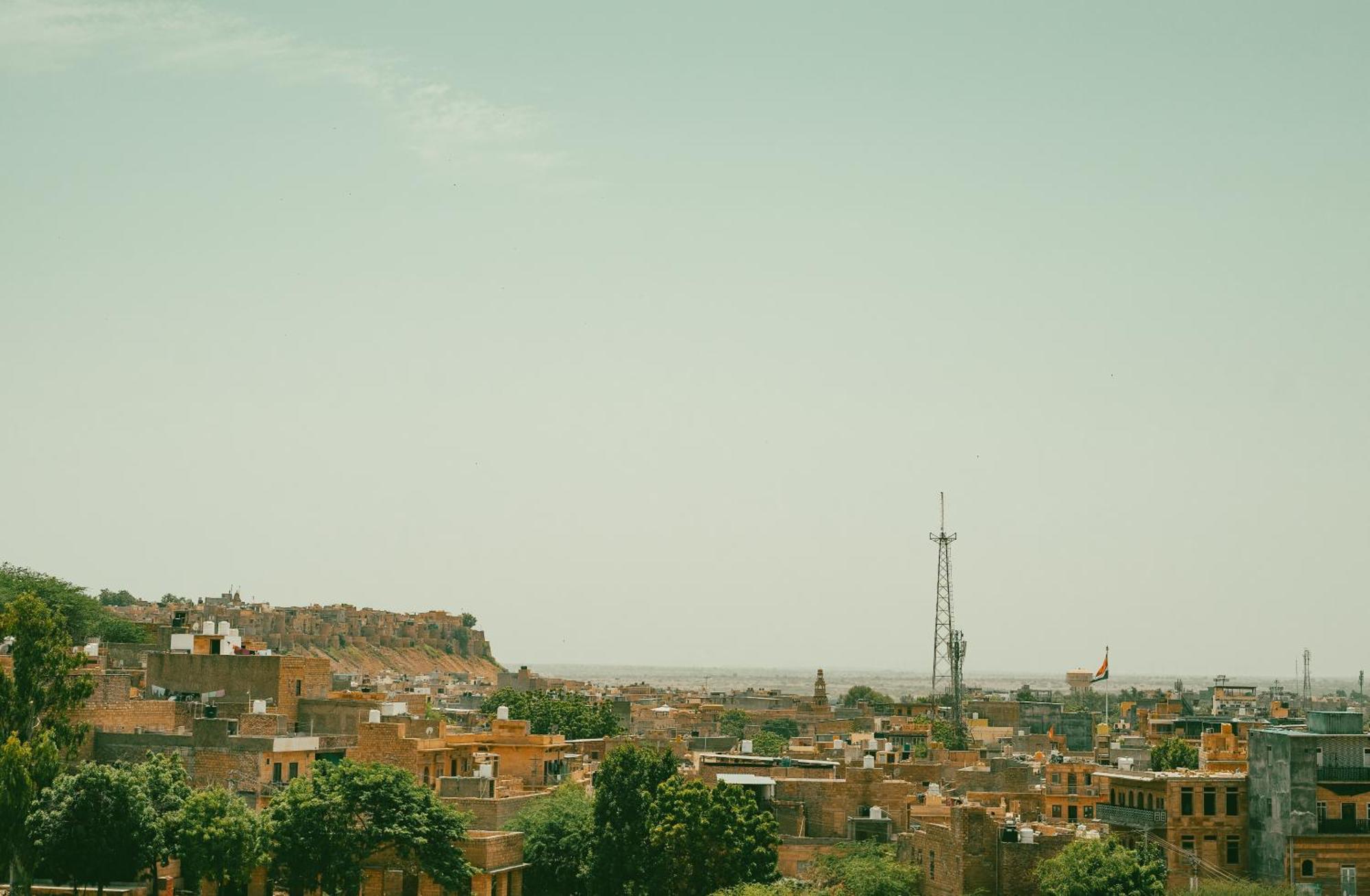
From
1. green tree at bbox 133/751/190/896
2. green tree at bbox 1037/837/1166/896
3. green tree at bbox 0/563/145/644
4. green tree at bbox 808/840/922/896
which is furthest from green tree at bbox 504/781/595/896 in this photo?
green tree at bbox 0/563/145/644

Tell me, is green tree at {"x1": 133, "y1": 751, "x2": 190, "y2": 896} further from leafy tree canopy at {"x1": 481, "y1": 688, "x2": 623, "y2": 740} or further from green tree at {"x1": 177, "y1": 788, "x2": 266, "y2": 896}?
leafy tree canopy at {"x1": 481, "y1": 688, "x2": 623, "y2": 740}

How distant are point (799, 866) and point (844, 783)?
4040 millimetres

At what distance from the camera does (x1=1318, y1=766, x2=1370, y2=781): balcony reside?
174 ft

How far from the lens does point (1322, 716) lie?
5500 centimetres

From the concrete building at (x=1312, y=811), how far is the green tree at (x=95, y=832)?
31.1 meters

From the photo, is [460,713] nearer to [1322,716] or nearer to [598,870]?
[598,870]

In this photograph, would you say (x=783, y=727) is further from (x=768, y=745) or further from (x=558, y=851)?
(x=558, y=851)

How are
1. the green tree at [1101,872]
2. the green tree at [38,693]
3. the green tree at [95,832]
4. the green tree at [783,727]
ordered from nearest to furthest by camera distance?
1. the green tree at [1101,872]
2. the green tree at [95,832]
3. the green tree at [38,693]
4. the green tree at [783,727]

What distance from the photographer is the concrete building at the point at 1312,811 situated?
52.0 m

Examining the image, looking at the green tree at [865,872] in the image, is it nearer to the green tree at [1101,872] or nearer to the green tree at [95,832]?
the green tree at [1101,872]

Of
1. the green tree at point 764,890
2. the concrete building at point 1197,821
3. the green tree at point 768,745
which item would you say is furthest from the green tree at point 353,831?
the green tree at point 768,745

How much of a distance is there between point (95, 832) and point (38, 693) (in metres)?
8.57

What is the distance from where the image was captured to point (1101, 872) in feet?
162

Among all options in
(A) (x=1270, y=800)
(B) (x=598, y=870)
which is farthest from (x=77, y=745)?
(A) (x=1270, y=800)
